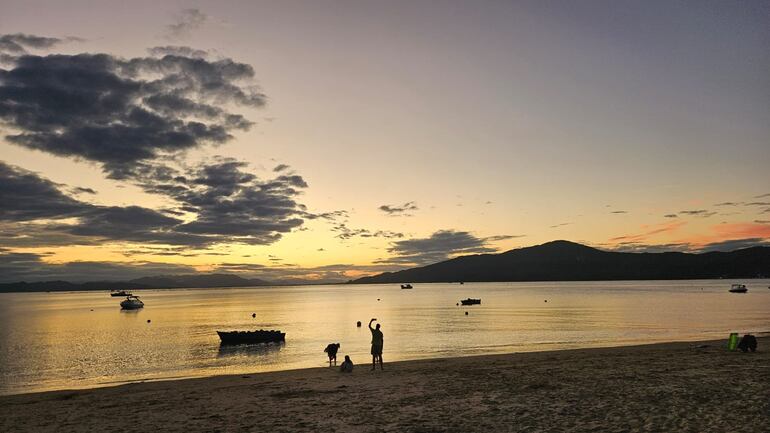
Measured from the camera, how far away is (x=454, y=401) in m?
18.5

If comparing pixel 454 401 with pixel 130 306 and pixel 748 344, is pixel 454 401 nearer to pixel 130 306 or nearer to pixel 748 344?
pixel 748 344

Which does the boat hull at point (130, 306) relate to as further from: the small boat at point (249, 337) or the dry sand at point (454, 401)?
the dry sand at point (454, 401)

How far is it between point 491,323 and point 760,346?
47.8m

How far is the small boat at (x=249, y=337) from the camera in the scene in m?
57.6

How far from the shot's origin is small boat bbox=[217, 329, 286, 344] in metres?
57.6

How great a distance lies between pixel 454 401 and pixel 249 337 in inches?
1726

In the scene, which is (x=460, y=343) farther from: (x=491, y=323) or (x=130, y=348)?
(x=130, y=348)

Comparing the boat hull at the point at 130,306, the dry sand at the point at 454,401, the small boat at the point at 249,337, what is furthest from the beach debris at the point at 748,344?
the boat hull at the point at 130,306

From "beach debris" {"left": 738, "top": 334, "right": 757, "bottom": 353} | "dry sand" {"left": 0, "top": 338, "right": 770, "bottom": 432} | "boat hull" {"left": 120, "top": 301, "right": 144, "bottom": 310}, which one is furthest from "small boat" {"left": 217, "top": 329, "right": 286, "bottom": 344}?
"boat hull" {"left": 120, "top": 301, "right": 144, "bottom": 310}

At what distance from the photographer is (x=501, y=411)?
54.6 ft

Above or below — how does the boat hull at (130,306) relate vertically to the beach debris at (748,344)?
below

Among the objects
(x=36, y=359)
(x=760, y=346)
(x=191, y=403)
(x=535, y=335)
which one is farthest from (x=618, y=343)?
(x=36, y=359)

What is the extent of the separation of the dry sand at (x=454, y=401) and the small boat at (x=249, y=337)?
29882mm

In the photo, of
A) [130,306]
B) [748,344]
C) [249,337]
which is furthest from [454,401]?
[130,306]
